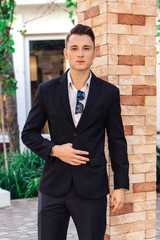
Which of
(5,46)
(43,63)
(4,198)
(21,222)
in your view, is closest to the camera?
(21,222)

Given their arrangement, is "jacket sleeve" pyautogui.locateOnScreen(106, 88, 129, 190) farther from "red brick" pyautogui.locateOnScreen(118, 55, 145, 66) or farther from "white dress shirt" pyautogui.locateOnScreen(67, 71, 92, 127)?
"red brick" pyautogui.locateOnScreen(118, 55, 145, 66)

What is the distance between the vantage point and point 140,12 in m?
3.04

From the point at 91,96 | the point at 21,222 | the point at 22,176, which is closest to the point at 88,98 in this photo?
the point at 91,96

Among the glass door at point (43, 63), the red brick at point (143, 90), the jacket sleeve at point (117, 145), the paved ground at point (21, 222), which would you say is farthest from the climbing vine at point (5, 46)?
the jacket sleeve at point (117, 145)

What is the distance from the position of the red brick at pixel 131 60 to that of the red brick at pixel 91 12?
1.34 ft

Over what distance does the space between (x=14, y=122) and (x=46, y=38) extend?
264 cm

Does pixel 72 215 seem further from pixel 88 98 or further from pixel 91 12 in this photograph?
pixel 91 12

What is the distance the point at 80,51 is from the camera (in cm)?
232

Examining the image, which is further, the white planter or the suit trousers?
the white planter

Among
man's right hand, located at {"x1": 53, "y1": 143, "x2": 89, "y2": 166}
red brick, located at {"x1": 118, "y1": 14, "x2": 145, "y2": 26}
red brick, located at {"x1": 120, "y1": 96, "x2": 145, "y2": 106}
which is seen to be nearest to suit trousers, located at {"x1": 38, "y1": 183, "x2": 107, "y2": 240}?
man's right hand, located at {"x1": 53, "y1": 143, "x2": 89, "y2": 166}

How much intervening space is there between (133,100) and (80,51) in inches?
35.2

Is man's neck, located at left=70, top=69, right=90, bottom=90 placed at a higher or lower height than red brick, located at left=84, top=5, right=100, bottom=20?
lower

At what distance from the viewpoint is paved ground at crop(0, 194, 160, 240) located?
4.50 metres

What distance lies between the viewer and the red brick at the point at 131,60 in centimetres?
297
